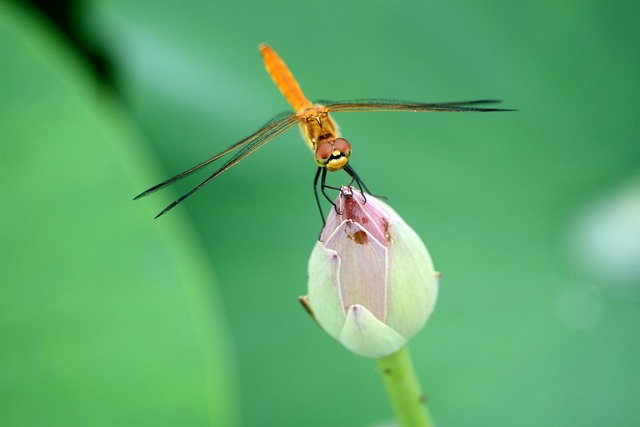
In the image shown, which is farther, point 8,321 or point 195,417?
point 195,417

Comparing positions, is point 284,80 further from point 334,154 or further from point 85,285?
point 85,285

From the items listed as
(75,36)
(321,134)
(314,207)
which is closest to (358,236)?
(321,134)

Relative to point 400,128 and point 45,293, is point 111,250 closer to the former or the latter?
point 45,293

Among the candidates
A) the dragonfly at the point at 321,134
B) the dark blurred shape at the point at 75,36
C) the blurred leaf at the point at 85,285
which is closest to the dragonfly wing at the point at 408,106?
the dragonfly at the point at 321,134

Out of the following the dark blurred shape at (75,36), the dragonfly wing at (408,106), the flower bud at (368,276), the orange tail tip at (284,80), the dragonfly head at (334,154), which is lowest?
the flower bud at (368,276)

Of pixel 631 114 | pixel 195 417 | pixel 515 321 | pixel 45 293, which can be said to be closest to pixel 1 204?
pixel 45 293

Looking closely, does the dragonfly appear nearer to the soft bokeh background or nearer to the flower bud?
the flower bud

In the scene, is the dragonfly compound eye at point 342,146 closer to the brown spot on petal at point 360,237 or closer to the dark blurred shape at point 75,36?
the brown spot on petal at point 360,237
